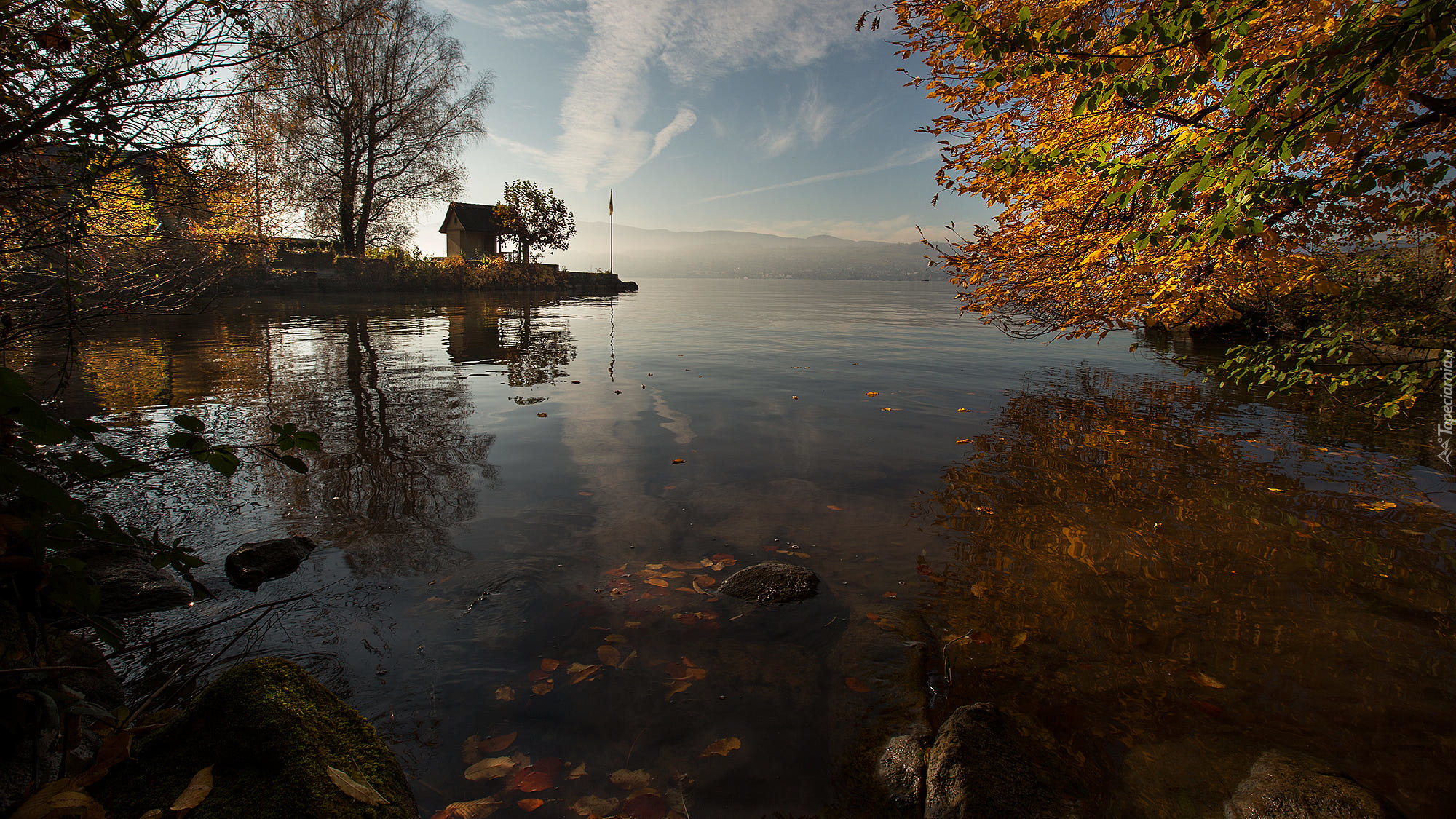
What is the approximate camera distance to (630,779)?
274 cm

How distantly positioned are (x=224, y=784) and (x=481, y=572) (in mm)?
2582

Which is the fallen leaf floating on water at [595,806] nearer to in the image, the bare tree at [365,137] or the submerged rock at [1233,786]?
the submerged rock at [1233,786]

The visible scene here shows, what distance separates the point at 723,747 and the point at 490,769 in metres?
1.13

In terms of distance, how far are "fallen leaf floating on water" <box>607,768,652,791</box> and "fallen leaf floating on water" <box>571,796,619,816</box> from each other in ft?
0.32

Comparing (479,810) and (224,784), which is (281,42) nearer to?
(224,784)

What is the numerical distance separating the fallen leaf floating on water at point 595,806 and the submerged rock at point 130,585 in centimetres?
342

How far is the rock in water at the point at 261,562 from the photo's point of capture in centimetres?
420

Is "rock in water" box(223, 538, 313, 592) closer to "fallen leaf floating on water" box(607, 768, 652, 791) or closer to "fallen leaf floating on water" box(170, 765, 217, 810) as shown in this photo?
"fallen leaf floating on water" box(170, 765, 217, 810)

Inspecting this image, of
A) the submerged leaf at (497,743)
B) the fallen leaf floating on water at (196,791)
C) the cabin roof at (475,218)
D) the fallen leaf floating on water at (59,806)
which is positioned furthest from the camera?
the cabin roof at (475,218)

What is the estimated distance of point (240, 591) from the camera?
4105 mm

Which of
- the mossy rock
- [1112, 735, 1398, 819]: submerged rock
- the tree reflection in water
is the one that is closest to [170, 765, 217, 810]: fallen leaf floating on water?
the mossy rock

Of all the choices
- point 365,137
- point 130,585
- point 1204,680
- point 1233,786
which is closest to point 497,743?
point 130,585

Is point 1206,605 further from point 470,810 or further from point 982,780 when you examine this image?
Result: point 470,810

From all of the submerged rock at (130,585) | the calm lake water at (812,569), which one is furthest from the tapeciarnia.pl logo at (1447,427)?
the submerged rock at (130,585)
